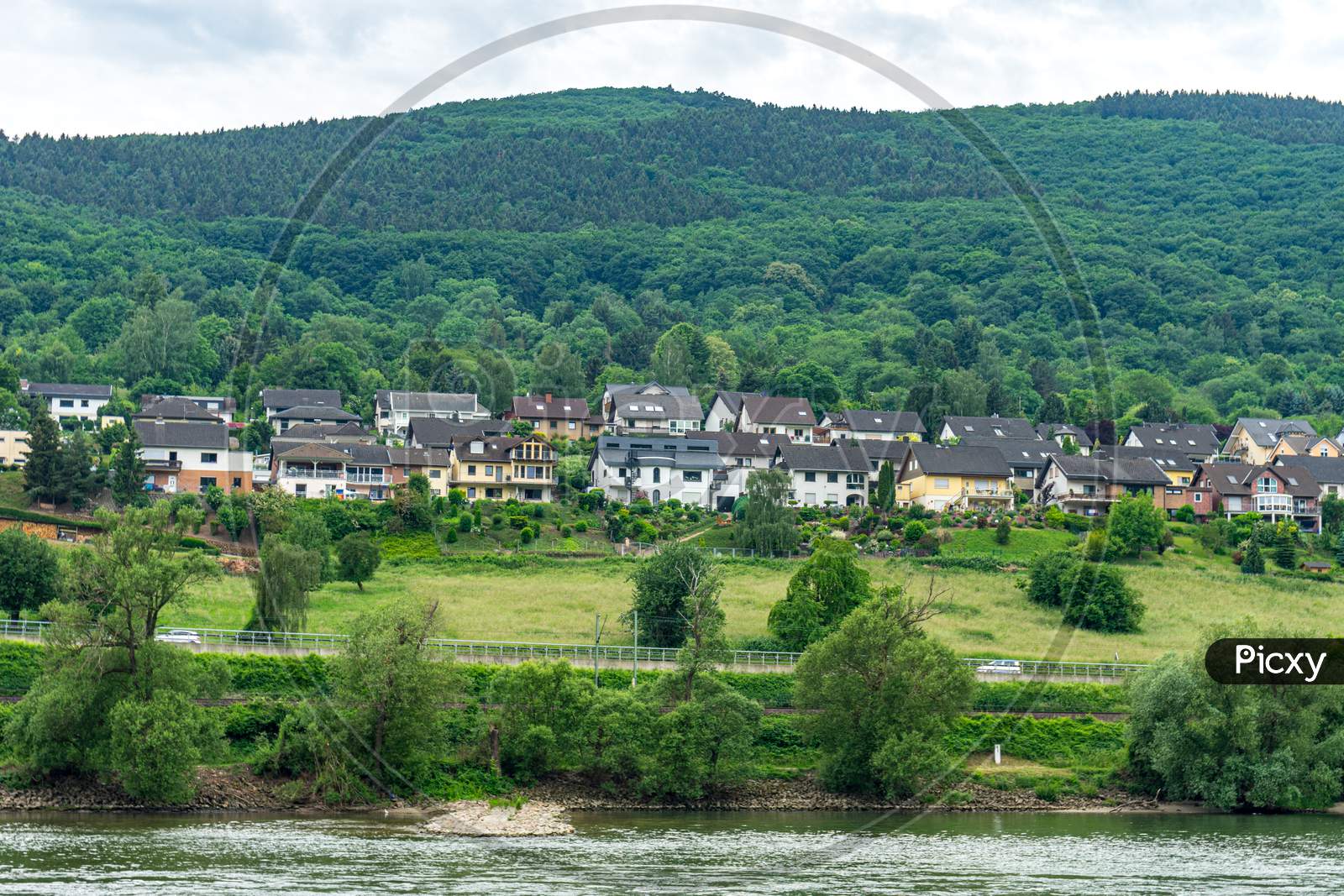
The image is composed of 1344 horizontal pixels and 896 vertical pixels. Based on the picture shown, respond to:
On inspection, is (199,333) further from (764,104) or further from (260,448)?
(764,104)

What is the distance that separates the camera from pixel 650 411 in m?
83.5

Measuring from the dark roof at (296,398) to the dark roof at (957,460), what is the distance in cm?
3000

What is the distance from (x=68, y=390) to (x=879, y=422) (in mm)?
40134

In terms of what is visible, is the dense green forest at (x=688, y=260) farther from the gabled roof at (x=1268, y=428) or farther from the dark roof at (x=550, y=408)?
the gabled roof at (x=1268, y=428)

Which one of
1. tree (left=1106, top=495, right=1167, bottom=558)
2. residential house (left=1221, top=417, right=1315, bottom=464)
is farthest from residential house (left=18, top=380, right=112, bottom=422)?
residential house (left=1221, top=417, right=1315, bottom=464)

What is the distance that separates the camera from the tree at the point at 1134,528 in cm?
6166

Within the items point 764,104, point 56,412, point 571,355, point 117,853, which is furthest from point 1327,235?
point 117,853

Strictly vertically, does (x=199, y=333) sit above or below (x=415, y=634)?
above

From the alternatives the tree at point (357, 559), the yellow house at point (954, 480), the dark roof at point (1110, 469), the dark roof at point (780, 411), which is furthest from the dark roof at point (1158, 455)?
the tree at point (357, 559)

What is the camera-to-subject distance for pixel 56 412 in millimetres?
85938

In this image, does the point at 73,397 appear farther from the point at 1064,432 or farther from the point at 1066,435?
the point at 1064,432

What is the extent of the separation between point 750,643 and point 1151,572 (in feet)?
58.9

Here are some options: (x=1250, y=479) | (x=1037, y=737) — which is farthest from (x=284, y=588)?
(x=1250, y=479)

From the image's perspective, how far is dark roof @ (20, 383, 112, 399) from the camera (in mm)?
87250
